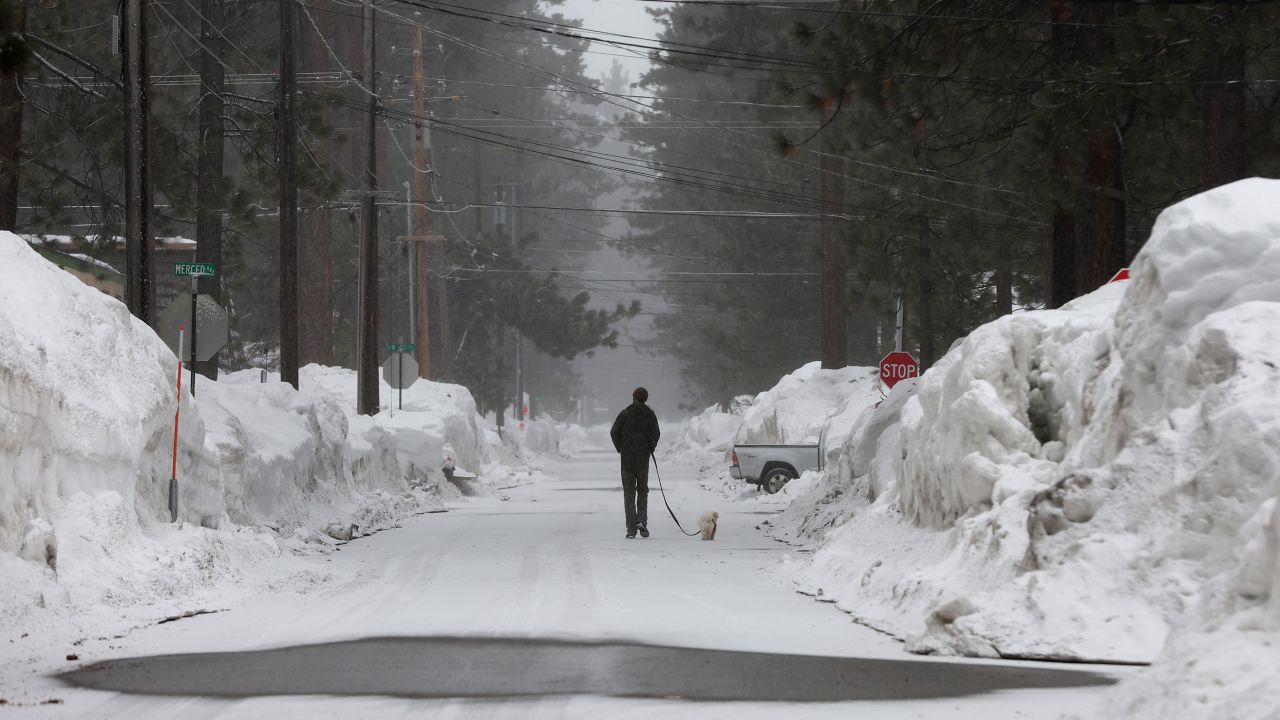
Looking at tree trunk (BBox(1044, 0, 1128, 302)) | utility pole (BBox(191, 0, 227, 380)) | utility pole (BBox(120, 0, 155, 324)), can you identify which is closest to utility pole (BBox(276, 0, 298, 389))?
utility pole (BBox(191, 0, 227, 380))

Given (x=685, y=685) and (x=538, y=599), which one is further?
(x=538, y=599)

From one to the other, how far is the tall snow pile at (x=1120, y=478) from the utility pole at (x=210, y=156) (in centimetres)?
1788

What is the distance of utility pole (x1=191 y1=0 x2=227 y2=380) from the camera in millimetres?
28500

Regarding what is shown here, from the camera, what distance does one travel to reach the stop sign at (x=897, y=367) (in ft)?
100

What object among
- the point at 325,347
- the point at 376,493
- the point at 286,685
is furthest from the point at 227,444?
the point at 325,347

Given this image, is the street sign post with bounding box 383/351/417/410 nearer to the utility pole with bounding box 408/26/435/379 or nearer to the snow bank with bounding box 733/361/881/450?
the utility pole with bounding box 408/26/435/379

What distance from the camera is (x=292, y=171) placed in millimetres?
27312

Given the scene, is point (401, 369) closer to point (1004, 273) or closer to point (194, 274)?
point (1004, 273)

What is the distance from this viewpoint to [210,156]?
29078mm

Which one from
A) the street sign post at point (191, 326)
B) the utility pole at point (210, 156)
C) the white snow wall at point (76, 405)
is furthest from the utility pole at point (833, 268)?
the white snow wall at point (76, 405)

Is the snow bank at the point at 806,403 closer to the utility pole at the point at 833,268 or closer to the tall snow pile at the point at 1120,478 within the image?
the utility pole at the point at 833,268

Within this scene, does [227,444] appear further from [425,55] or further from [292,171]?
[425,55]

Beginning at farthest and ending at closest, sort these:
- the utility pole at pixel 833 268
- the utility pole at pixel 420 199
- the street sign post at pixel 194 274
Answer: the utility pole at pixel 420 199 → the utility pole at pixel 833 268 → the street sign post at pixel 194 274

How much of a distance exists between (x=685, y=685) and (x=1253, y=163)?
16527 mm
